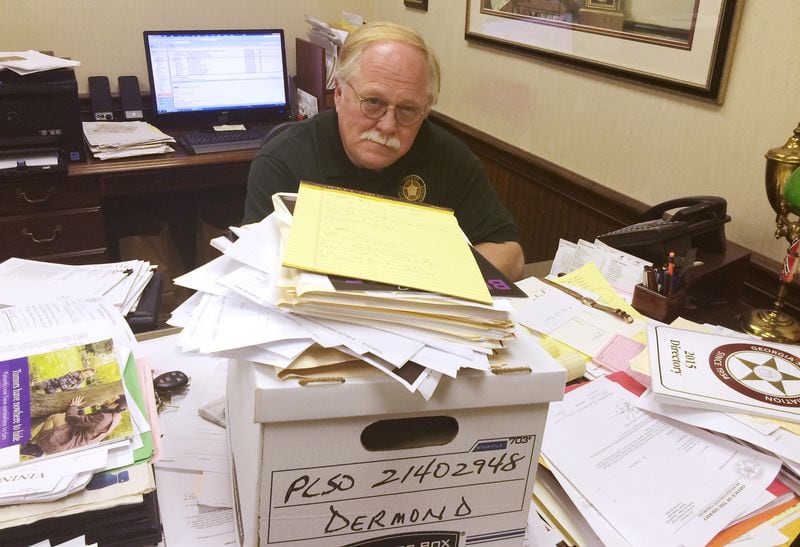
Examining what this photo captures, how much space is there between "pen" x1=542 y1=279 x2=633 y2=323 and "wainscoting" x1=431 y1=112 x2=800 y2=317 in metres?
0.41

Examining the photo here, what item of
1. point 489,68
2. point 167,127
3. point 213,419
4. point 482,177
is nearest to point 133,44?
point 167,127

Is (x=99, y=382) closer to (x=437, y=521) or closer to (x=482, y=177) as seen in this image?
(x=437, y=521)

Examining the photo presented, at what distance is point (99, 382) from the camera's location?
85 cm

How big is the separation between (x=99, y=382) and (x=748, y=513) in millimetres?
870

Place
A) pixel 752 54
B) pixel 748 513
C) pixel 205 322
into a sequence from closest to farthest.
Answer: pixel 205 322 → pixel 748 513 → pixel 752 54

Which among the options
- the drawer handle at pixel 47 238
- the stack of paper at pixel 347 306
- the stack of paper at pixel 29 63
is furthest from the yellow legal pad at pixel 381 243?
the drawer handle at pixel 47 238

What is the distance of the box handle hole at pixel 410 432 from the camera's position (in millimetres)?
650

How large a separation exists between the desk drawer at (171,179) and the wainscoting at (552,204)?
0.90m

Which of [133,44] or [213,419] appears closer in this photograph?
[213,419]

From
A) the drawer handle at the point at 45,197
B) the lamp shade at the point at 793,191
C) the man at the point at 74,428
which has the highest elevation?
the lamp shade at the point at 793,191

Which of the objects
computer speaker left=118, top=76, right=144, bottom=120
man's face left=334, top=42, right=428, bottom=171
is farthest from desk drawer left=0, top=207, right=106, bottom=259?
man's face left=334, top=42, right=428, bottom=171

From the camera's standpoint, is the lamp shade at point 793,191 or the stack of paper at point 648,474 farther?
the lamp shade at point 793,191

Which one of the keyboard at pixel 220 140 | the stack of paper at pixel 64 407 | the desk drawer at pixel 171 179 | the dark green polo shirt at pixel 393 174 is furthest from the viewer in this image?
the keyboard at pixel 220 140

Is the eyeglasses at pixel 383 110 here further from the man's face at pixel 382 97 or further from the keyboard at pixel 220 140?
the keyboard at pixel 220 140
